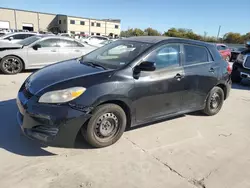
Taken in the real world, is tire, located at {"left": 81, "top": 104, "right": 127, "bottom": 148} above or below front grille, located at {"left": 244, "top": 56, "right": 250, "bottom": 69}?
Answer: below

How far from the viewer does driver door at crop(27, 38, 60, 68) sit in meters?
8.42

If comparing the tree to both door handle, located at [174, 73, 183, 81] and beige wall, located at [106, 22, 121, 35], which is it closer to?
beige wall, located at [106, 22, 121, 35]

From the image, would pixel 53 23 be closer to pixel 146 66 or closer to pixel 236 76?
pixel 236 76

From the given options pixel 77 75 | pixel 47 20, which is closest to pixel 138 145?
pixel 77 75

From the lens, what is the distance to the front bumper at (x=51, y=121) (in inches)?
114

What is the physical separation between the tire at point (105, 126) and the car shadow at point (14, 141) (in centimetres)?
62

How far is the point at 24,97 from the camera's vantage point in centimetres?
319

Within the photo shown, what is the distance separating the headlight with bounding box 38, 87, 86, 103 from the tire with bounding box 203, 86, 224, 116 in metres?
2.98

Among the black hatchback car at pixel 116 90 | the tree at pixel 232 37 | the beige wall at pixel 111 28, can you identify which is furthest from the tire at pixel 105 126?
Result: the beige wall at pixel 111 28

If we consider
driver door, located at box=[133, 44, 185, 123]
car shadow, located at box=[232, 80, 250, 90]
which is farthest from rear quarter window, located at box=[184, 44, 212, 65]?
car shadow, located at box=[232, 80, 250, 90]

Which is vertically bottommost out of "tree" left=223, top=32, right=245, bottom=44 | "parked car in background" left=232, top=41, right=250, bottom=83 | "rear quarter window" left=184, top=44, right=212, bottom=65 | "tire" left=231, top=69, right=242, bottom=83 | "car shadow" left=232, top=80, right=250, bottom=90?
"car shadow" left=232, top=80, right=250, bottom=90

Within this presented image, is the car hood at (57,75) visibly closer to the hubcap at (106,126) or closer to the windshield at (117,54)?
the windshield at (117,54)

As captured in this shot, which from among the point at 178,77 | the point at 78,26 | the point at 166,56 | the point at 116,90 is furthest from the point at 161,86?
the point at 78,26

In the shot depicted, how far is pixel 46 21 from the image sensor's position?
7225cm
